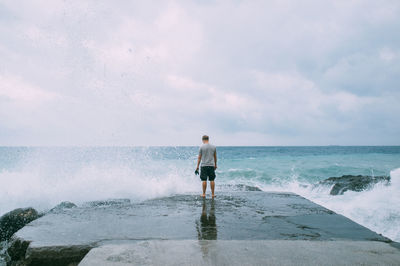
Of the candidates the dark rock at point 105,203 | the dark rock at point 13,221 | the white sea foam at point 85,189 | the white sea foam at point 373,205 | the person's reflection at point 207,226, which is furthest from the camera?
the white sea foam at point 85,189

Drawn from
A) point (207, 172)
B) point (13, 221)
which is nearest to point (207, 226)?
point (207, 172)

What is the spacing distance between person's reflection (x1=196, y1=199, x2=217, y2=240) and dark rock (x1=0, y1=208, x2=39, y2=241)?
412cm

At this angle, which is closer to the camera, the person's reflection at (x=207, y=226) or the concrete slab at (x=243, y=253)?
the concrete slab at (x=243, y=253)

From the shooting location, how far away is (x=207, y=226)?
426cm

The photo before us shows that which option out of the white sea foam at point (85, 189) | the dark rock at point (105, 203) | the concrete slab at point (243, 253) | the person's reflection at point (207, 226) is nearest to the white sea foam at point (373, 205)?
the concrete slab at point (243, 253)

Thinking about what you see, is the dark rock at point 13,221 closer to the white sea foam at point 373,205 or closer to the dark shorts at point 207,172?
the dark shorts at point 207,172

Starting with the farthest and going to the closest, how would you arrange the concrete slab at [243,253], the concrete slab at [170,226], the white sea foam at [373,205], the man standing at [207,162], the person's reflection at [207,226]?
the white sea foam at [373,205], the man standing at [207,162], the person's reflection at [207,226], the concrete slab at [170,226], the concrete slab at [243,253]

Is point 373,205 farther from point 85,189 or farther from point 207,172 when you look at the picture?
point 85,189

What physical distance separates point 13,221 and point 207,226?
4.56 meters

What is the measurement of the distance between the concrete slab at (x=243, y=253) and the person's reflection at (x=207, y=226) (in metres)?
0.48

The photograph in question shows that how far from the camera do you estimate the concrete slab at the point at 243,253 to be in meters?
2.63

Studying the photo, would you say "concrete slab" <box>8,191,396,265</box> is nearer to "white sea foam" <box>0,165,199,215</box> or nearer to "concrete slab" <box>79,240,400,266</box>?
"concrete slab" <box>79,240,400,266</box>

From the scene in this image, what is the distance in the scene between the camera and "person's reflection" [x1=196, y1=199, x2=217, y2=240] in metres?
3.71

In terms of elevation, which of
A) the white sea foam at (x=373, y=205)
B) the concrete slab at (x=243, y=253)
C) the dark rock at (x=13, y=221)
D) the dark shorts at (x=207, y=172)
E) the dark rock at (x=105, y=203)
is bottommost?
the white sea foam at (x=373, y=205)
